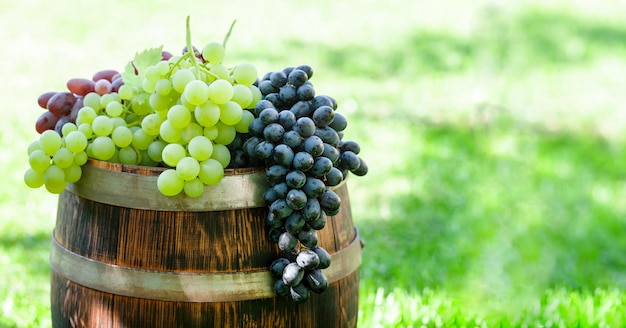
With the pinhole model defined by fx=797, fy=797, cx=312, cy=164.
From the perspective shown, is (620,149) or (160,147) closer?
(160,147)

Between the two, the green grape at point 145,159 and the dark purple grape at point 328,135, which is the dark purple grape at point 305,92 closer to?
the dark purple grape at point 328,135

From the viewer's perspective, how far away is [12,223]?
165 inches

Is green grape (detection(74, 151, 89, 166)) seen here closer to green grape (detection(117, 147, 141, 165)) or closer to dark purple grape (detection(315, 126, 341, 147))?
green grape (detection(117, 147, 141, 165))

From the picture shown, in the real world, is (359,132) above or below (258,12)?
below

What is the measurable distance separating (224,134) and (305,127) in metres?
0.22

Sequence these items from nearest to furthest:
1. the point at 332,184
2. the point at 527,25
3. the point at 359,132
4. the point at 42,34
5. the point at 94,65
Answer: the point at 332,184, the point at 359,132, the point at 94,65, the point at 42,34, the point at 527,25

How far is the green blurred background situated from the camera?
3.56 metres

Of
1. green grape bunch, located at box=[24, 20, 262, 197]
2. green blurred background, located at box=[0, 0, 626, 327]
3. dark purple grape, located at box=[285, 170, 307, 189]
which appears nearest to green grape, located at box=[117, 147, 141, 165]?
green grape bunch, located at box=[24, 20, 262, 197]

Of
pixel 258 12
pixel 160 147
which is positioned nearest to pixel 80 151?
pixel 160 147

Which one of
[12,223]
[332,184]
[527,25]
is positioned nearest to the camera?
[332,184]

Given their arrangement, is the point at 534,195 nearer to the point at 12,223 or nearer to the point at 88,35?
the point at 12,223

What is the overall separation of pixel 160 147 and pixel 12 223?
252 centimetres

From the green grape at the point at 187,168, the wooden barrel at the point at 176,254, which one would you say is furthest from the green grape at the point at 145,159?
the green grape at the point at 187,168

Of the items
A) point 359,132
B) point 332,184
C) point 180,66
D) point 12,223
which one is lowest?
point 12,223
